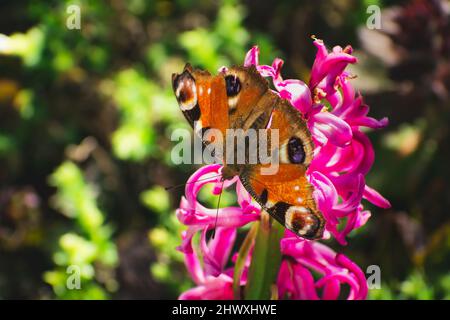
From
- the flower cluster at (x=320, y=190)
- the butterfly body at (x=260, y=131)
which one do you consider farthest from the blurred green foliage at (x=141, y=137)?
the butterfly body at (x=260, y=131)

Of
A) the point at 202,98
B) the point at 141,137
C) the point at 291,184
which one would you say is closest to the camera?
the point at 291,184

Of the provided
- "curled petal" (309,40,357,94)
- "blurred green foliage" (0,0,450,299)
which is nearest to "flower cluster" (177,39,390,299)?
"curled petal" (309,40,357,94)

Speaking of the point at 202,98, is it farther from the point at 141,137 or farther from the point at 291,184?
the point at 141,137

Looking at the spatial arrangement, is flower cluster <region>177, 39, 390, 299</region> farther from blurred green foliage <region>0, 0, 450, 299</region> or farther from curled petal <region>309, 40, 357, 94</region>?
blurred green foliage <region>0, 0, 450, 299</region>

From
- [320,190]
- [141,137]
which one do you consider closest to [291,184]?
[320,190]

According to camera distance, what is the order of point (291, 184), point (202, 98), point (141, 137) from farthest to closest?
point (141, 137) < point (202, 98) < point (291, 184)

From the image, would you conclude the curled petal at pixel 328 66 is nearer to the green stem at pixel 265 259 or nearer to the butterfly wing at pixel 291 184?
the butterfly wing at pixel 291 184
